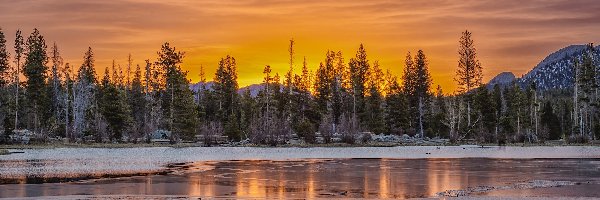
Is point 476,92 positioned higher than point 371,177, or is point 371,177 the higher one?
point 476,92

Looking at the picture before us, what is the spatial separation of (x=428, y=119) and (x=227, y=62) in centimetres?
4307

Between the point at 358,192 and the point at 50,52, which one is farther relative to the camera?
the point at 50,52

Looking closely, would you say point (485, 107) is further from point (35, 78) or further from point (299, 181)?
point (299, 181)

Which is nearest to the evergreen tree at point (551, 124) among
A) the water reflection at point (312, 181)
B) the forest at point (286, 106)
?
the forest at point (286, 106)

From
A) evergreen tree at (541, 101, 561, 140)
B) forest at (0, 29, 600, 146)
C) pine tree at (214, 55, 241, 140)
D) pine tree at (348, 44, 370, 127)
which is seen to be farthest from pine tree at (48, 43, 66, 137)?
evergreen tree at (541, 101, 561, 140)

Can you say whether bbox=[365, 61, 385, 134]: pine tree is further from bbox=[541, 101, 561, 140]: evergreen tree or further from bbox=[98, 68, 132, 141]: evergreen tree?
bbox=[98, 68, 132, 141]: evergreen tree

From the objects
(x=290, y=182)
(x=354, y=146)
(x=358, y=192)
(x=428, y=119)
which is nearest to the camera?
(x=358, y=192)

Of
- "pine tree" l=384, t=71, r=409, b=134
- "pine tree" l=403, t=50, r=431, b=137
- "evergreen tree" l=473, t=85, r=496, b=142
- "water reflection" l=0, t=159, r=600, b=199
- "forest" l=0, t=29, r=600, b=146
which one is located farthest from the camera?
"pine tree" l=403, t=50, r=431, b=137

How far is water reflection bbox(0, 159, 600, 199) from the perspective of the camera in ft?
75.4

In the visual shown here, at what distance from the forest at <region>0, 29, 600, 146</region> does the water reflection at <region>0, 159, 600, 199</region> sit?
1502 inches

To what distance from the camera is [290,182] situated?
1063 inches

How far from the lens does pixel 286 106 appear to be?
115 metres

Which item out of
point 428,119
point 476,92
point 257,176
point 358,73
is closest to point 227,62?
point 358,73

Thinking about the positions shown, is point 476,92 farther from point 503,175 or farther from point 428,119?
point 503,175
